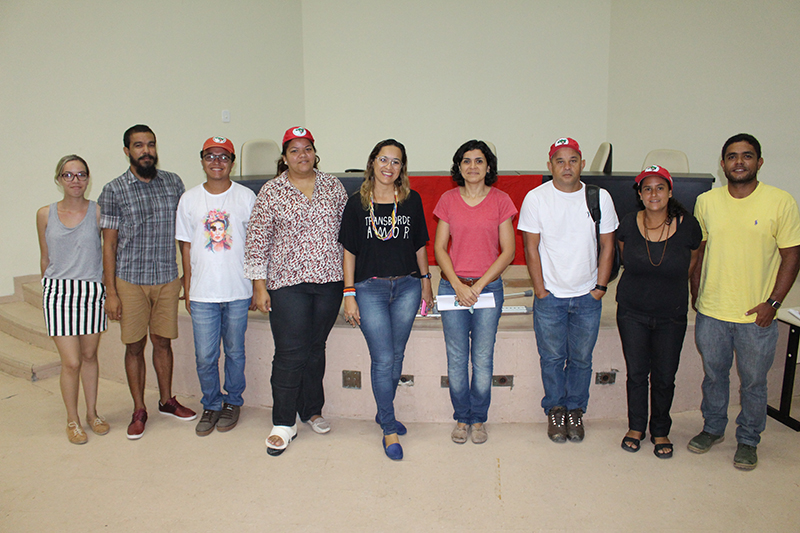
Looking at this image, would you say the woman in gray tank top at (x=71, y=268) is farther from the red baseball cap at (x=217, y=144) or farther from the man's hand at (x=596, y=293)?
the man's hand at (x=596, y=293)

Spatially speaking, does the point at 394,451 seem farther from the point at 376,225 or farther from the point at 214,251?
the point at 214,251

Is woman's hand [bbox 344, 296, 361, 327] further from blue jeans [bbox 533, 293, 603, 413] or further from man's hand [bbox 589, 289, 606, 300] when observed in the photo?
man's hand [bbox 589, 289, 606, 300]

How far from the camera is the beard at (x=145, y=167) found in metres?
2.70

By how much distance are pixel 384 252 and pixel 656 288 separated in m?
1.28

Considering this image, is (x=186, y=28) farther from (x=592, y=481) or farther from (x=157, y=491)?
(x=592, y=481)

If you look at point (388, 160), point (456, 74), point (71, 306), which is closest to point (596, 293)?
point (388, 160)

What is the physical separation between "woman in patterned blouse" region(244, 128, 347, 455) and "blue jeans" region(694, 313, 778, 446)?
6.00 ft

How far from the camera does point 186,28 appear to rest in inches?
220

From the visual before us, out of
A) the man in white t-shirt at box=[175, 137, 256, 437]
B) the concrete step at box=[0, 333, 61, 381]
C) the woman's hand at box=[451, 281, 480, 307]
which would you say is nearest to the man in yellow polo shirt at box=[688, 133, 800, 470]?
the woman's hand at box=[451, 281, 480, 307]

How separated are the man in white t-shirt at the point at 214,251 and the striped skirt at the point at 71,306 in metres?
0.46

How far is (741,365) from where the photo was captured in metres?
2.51

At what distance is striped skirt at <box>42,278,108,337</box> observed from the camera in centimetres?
268

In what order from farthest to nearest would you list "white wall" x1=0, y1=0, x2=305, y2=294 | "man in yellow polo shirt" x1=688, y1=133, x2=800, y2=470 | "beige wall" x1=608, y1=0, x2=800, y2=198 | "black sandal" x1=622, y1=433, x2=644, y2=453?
"beige wall" x1=608, y1=0, x2=800, y2=198 < "white wall" x1=0, y1=0, x2=305, y2=294 < "black sandal" x1=622, y1=433, x2=644, y2=453 < "man in yellow polo shirt" x1=688, y1=133, x2=800, y2=470

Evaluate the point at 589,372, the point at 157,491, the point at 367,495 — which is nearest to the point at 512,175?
the point at 589,372
